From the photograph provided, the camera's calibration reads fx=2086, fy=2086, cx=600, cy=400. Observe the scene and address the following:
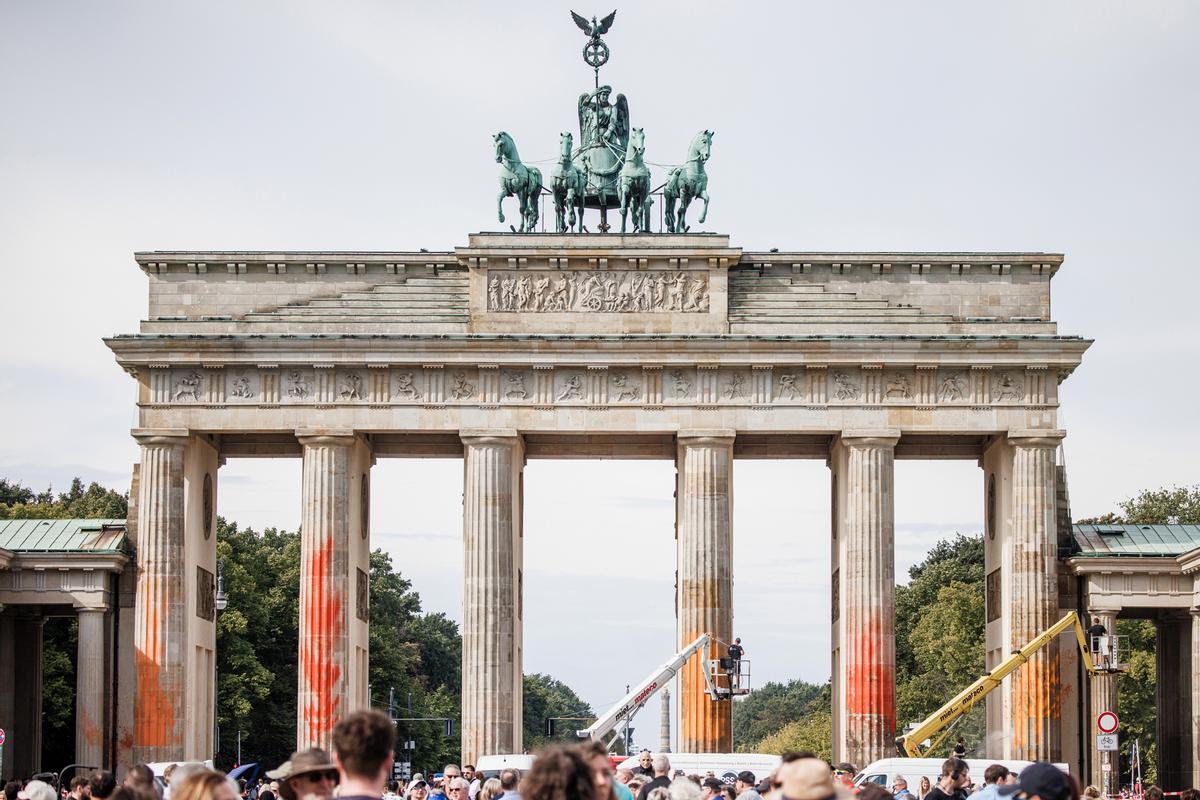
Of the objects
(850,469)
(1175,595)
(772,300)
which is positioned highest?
(772,300)

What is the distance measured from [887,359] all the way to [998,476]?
19.6 feet

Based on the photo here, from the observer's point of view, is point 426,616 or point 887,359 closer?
point 887,359

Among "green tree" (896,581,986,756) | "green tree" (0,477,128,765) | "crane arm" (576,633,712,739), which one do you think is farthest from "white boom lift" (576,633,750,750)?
"green tree" (896,581,986,756)

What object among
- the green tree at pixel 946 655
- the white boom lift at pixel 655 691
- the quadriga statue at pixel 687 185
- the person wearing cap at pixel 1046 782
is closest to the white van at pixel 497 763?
the white boom lift at pixel 655 691

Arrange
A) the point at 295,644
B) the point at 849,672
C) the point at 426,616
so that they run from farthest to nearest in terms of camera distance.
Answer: the point at 426,616 → the point at 295,644 → the point at 849,672

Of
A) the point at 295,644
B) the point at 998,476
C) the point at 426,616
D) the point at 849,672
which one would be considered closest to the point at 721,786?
the point at 849,672

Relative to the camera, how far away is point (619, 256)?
217ft

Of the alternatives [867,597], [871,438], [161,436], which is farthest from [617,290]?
[161,436]

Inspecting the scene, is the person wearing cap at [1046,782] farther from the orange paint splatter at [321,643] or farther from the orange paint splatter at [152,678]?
the orange paint splatter at [152,678]

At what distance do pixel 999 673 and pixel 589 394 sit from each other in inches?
610

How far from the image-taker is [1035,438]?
65.1m

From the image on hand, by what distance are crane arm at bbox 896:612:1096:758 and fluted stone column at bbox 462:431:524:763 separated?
12.9m

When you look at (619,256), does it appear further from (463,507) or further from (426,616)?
(426,616)

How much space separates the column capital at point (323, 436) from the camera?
6538 cm
